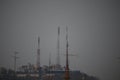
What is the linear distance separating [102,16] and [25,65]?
3036 mm

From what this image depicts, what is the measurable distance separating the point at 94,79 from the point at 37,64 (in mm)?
1957

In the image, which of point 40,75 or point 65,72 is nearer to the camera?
point 65,72

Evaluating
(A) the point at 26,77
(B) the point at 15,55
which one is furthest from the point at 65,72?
(B) the point at 15,55

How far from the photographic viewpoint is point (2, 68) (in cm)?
538

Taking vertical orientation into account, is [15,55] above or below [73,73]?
above

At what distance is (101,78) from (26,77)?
2494 millimetres

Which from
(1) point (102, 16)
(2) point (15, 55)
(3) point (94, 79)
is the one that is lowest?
(3) point (94, 79)

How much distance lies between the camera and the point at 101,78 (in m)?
5.45

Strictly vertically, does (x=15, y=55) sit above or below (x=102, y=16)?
below

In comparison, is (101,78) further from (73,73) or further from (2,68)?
(2,68)

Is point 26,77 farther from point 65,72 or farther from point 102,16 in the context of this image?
point 102,16

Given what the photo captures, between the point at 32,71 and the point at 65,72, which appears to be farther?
the point at 32,71

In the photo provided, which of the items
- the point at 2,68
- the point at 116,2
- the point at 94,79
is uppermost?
the point at 116,2

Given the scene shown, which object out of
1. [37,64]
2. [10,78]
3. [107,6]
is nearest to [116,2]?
[107,6]
